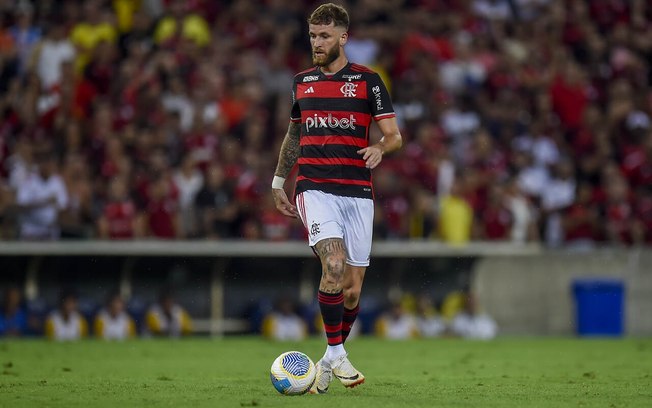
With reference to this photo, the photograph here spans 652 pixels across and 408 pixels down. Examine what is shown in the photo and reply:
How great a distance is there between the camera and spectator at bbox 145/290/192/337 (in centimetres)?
1911

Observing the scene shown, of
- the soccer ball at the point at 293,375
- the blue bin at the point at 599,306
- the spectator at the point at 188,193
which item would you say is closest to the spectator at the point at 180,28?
the spectator at the point at 188,193

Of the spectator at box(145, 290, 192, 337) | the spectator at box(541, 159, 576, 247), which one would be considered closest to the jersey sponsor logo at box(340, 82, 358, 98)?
the spectator at box(145, 290, 192, 337)

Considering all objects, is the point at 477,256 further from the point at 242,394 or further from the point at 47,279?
the point at 242,394

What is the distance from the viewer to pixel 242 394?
901 centimetres

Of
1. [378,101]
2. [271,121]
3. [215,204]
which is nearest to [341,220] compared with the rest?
[378,101]

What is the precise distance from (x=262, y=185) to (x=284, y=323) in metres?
2.20

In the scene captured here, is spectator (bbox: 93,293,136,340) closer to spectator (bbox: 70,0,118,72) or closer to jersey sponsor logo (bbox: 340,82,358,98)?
spectator (bbox: 70,0,118,72)

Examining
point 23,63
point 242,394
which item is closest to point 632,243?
point 23,63

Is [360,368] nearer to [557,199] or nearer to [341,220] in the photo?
[341,220]

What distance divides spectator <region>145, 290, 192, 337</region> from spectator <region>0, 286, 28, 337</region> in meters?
1.89

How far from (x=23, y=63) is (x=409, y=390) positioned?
44.1ft

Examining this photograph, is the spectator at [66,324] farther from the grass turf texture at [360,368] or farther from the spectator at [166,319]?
the grass turf texture at [360,368]

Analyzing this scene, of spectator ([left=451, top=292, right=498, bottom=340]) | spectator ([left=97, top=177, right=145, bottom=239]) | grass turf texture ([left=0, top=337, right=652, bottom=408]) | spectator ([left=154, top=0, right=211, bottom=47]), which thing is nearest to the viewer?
grass turf texture ([left=0, top=337, right=652, bottom=408])

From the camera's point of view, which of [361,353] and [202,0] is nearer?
[361,353]
